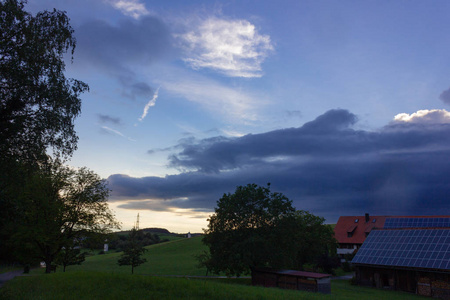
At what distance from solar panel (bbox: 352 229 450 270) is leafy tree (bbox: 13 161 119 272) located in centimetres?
4003

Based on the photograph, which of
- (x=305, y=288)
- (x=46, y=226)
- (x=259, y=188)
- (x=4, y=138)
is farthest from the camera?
(x=259, y=188)

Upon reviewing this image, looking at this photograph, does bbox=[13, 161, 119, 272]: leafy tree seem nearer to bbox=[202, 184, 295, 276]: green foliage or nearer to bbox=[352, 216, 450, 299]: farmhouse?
bbox=[202, 184, 295, 276]: green foliage

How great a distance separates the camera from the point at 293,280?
37.6 meters

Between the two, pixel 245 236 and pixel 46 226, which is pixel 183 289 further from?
pixel 46 226

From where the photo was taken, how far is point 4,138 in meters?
21.9

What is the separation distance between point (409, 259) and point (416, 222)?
15.6m

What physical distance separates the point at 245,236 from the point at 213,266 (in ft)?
19.6

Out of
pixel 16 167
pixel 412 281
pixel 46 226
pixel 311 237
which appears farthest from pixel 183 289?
pixel 311 237

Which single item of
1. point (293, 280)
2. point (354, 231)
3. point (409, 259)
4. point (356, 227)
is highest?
point (356, 227)

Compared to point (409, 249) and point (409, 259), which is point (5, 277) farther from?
point (409, 249)

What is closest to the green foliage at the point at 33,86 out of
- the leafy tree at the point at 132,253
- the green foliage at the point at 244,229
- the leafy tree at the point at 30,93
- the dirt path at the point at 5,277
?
the leafy tree at the point at 30,93

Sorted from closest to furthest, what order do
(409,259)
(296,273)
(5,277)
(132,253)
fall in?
(296,273), (5,277), (409,259), (132,253)

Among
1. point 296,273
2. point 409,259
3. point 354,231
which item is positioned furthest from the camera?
point 354,231

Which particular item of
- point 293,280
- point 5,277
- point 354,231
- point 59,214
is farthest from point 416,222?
point 5,277
